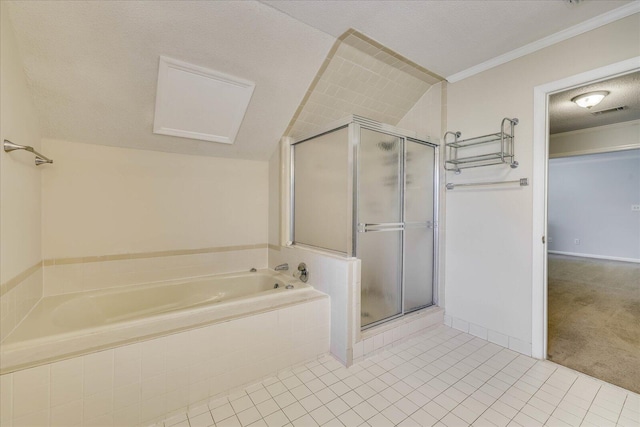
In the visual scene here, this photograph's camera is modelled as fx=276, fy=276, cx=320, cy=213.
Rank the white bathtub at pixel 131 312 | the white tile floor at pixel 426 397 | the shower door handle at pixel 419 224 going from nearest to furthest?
the white bathtub at pixel 131 312
the white tile floor at pixel 426 397
the shower door handle at pixel 419 224

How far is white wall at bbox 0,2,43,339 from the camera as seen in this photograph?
1.36 metres

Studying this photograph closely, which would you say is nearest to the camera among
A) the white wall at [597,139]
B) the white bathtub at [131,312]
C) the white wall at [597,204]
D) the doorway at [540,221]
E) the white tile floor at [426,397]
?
the white bathtub at [131,312]

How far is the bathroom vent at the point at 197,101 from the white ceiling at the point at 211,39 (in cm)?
6

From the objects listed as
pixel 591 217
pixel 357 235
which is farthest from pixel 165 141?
pixel 591 217

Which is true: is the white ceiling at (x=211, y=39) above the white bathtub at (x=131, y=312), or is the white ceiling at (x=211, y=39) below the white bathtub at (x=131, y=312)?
above

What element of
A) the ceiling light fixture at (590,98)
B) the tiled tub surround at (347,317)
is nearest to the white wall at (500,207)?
the tiled tub surround at (347,317)

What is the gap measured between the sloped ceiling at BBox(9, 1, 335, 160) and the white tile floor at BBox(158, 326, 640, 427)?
2026 millimetres

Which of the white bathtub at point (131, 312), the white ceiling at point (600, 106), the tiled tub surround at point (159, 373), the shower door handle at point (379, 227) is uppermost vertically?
the white ceiling at point (600, 106)

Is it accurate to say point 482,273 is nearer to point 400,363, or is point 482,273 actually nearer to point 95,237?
Answer: point 400,363

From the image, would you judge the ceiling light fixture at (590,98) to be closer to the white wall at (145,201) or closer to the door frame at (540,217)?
the door frame at (540,217)

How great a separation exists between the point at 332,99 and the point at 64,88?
1.90m

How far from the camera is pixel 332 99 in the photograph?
2473 millimetres

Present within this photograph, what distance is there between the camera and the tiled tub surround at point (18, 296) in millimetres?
1363

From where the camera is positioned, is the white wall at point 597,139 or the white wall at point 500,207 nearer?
the white wall at point 500,207
